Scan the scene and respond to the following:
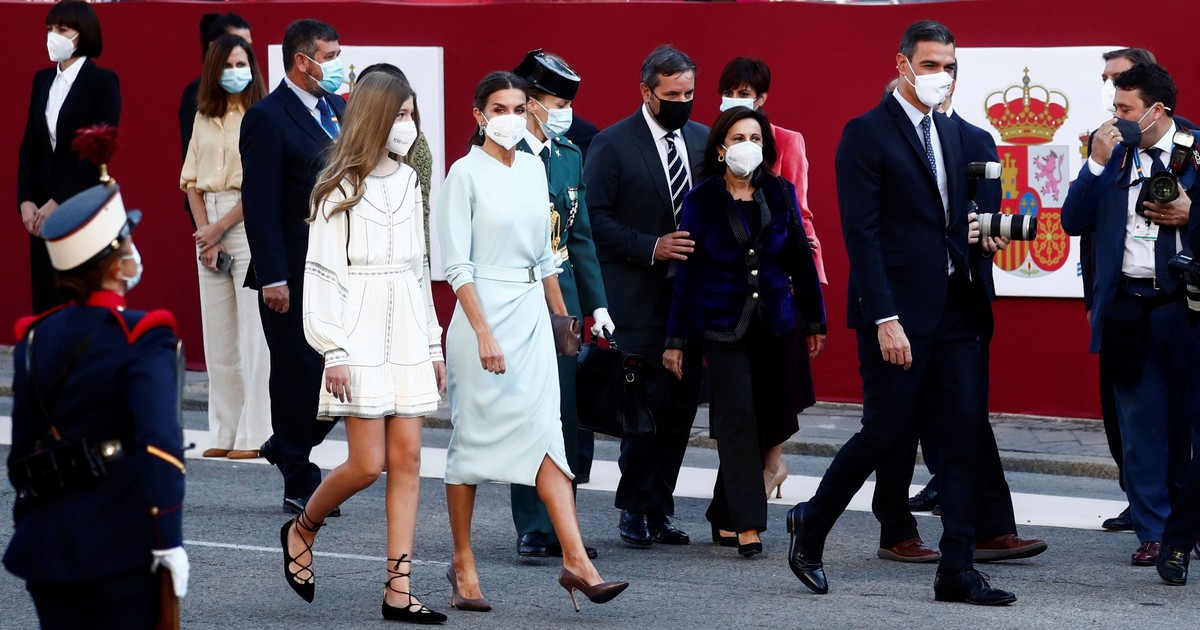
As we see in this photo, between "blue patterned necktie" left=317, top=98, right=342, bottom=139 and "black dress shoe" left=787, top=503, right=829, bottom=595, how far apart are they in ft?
9.89

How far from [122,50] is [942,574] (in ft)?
28.9

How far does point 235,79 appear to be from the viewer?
9891 mm

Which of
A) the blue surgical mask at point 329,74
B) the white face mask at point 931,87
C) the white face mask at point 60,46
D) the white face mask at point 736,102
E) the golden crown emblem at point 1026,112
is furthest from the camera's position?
the golden crown emblem at point 1026,112

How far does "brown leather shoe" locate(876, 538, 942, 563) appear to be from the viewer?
770 cm

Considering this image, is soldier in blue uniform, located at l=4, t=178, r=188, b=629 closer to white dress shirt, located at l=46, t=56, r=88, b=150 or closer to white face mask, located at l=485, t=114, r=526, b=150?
white face mask, located at l=485, t=114, r=526, b=150

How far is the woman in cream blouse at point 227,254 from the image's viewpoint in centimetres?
991

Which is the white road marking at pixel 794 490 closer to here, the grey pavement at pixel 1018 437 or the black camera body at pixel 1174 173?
the grey pavement at pixel 1018 437

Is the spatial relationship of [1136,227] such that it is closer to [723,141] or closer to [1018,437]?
[723,141]

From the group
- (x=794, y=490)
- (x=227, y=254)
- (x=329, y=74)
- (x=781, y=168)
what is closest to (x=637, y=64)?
(x=781, y=168)

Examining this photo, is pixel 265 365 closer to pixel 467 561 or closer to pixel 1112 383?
pixel 467 561

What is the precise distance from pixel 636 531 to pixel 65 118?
15.9 feet

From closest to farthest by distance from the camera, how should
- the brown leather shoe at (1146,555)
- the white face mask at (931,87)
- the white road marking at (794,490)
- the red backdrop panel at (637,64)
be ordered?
the white face mask at (931,87) → the brown leather shoe at (1146,555) → the white road marking at (794,490) → the red backdrop panel at (637,64)

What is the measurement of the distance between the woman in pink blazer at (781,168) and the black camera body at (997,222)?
1282 millimetres

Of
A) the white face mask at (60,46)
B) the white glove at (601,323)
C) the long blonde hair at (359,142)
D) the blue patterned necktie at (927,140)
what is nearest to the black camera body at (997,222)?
the blue patterned necktie at (927,140)
